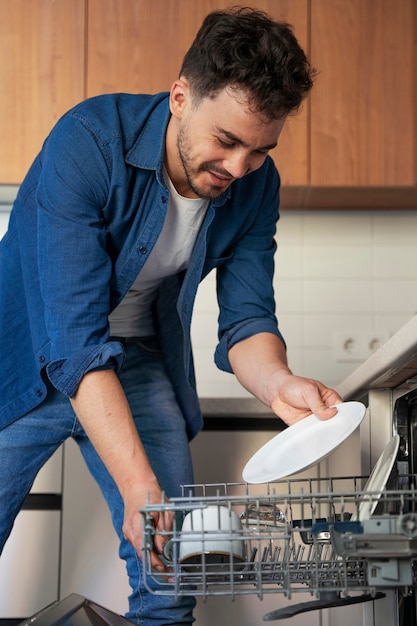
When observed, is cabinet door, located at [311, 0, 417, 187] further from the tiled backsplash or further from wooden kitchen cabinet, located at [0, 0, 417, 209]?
the tiled backsplash

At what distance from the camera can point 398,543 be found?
3.01ft

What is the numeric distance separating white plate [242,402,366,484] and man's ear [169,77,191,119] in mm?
496

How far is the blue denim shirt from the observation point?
1379 mm

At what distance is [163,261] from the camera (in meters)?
1.60

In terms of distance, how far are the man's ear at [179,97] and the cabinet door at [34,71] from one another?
1.13 metres

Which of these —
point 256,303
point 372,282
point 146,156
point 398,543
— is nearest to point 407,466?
point 398,543

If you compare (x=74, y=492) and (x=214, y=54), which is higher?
(x=214, y=54)

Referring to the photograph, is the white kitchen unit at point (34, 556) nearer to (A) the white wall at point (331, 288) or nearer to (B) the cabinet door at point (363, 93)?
(A) the white wall at point (331, 288)

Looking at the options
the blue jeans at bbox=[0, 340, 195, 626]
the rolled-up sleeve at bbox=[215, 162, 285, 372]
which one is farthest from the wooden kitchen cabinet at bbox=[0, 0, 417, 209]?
the blue jeans at bbox=[0, 340, 195, 626]

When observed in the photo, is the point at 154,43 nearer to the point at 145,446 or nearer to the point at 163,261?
the point at 163,261

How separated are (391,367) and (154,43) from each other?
1.58m

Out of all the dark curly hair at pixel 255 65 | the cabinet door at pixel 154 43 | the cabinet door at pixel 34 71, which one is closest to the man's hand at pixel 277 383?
the dark curly hair at pixel 255 65

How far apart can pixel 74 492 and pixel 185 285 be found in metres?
0.68

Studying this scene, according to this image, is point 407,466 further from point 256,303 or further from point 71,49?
point 71,49
